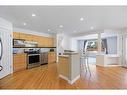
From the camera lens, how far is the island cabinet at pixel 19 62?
18.9 ft

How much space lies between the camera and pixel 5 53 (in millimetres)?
4977

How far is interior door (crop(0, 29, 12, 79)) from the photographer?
4.73 meters

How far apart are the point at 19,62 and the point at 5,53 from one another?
1.20 metres

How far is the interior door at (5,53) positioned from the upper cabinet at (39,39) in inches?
49.3

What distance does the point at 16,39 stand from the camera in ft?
20.9

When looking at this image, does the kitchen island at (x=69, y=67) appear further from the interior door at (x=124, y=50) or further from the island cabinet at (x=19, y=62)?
the interior door at (x=124, y=50)

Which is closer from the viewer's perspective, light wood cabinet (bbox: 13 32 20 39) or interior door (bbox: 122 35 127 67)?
light wood cabinet (bbox: 13 32 20 39)

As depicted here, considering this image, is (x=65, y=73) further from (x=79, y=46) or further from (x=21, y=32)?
(x=79, y=46)

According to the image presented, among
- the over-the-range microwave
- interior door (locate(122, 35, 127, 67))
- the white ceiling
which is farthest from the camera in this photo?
interior door (locate(122, 35, 127, 67))

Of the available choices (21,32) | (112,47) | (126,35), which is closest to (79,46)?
(112,47)

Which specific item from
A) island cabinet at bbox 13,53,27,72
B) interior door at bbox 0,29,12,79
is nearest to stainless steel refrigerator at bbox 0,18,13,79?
Result: interior door at bbox 0,29,12,79

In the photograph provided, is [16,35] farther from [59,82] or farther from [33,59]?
[59,82]

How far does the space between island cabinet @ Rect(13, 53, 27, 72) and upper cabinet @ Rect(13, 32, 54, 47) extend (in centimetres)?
111

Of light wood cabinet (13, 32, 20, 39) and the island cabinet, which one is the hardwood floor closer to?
the island cabinet
